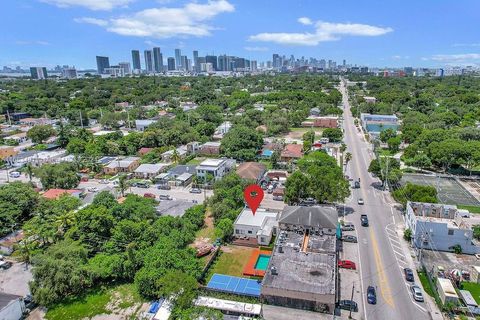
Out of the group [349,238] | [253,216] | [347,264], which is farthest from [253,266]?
[349,238]

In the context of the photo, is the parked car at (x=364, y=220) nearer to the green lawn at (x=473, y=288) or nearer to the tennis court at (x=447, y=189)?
the green lawn at (x=473, y=288)

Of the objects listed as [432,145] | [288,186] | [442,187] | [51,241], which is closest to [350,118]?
[432,145]

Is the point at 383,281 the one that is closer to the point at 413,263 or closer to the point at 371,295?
the point at 371,295

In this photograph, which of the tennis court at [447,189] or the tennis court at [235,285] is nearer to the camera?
the tennis court at [235,285]

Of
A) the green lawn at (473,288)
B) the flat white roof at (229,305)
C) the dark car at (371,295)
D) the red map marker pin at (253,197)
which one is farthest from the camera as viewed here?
the red map marker pin at (253,197)

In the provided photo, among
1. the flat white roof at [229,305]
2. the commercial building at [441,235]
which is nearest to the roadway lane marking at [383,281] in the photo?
the commercial building at [441,235]

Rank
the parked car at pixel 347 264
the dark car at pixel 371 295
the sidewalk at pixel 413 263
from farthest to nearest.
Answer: the parked car at pixel 347 264 → the dark car at pixel 371 295 → the sidewalk at pixel 413 263

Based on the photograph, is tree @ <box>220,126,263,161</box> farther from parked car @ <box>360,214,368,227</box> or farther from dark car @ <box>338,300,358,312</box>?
dark car @ <box>338,300,358,312</box>
